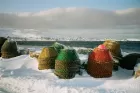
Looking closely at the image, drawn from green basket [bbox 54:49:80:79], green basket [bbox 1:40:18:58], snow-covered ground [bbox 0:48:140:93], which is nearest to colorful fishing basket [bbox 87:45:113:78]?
snow-covered ground [bbox 0:48:140:93]

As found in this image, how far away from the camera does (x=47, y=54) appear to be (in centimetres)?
→ 1053

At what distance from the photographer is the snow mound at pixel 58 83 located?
786 centimetres

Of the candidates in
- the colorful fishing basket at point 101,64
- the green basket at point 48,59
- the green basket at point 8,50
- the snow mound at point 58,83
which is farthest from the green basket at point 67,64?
the green basket at point 8,50

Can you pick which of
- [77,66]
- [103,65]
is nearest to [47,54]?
[77,66]

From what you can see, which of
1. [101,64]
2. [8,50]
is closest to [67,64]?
[101,64]

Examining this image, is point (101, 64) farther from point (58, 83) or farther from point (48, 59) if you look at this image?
point (48, 59)

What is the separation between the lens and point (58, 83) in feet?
28.2

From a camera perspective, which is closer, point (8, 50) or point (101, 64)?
point (101, 64)

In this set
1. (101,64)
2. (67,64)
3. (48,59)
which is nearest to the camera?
(67,64)

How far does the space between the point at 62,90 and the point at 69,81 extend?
1.19m

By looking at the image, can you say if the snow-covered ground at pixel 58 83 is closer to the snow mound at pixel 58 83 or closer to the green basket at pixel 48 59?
the snow mound at pixel 58 83

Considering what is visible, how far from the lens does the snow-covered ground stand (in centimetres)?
786

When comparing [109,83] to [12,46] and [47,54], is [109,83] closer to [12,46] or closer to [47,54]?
[47,54]

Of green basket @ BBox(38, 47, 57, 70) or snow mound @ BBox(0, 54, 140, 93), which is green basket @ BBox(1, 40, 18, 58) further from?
green basket @ BBox(38, 47, 57, 70)
